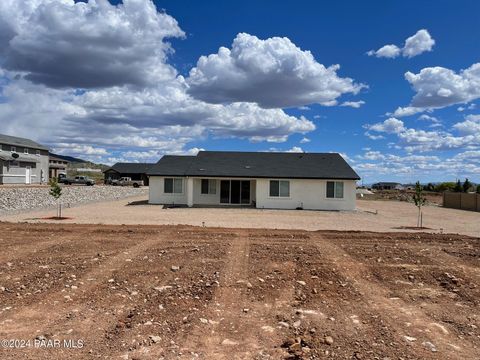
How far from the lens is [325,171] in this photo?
1108 inches

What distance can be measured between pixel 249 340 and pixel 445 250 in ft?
26.1

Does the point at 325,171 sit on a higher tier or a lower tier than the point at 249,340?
higher

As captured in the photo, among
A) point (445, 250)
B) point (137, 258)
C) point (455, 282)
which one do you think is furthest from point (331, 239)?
point (137, 258)

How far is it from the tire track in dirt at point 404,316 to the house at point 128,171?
2965 inches

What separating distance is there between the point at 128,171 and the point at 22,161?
31077 millimetres

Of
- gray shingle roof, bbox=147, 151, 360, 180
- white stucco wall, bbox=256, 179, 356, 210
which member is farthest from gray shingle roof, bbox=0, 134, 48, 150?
white stucco wall, bbox=256, 179, 356, 210

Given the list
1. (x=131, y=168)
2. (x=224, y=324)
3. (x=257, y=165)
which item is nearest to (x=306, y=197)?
(x=257, y=165)

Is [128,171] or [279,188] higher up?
[128,171]

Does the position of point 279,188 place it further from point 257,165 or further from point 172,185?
point 172,185

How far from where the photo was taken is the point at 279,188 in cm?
2761

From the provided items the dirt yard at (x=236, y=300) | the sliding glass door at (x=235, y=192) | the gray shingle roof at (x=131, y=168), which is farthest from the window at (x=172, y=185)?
the gray shingle roof at (x=131, y=168)

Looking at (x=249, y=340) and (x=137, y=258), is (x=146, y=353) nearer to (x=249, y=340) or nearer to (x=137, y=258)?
(x=249, y=340)

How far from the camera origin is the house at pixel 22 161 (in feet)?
162

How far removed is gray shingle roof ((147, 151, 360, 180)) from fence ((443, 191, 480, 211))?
11940 millimetres
